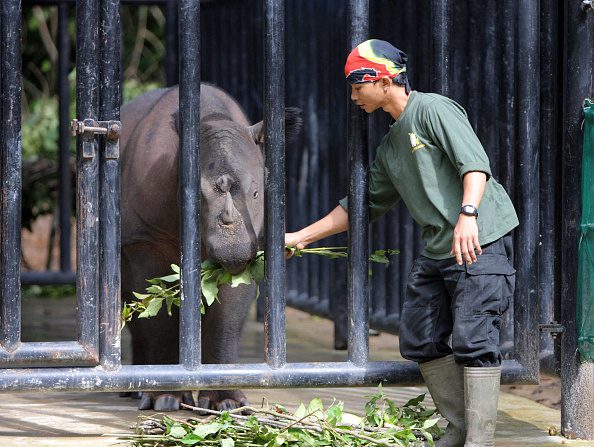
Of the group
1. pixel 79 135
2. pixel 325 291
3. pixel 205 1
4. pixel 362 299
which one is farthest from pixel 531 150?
pixel 205 1

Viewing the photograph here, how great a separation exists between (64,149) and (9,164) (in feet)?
13.6

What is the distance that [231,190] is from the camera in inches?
188

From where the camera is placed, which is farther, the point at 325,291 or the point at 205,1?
the point at 205,1

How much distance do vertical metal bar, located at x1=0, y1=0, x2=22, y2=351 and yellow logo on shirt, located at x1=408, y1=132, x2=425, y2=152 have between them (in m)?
1.41

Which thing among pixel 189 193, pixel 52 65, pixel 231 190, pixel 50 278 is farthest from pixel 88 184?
pixel 52 65

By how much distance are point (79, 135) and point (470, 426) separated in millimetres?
1733

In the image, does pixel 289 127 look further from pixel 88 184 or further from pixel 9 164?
pixel 9 164

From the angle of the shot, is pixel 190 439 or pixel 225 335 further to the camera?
pixel 225 335

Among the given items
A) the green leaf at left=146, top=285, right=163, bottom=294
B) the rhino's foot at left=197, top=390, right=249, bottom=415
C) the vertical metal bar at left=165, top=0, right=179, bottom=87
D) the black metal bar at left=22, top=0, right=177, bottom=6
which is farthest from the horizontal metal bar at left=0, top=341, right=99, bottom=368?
the black metal bar at left=22, top=0, right=177, bottom=6

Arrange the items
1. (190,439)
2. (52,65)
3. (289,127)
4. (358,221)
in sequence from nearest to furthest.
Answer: (190,439), (358,221), (289,127), (52,65)

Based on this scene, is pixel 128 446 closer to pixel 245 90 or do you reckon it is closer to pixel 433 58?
pixel 433 58

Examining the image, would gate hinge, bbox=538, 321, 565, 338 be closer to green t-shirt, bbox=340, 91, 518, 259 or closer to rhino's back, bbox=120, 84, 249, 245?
green t-shirt, bbox=340, 91, 518, 259

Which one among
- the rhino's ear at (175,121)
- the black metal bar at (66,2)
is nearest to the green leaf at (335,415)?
the rhino's ear at (175,121)

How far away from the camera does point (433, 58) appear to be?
435 centimetres
